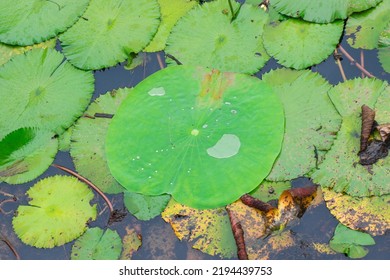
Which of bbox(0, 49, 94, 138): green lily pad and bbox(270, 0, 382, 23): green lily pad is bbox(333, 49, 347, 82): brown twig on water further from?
bbox(0, 49, 94, 138): green lily pad

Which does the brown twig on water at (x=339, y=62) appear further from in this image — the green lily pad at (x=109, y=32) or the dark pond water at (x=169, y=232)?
the green lily pad at (x=109, y=32)

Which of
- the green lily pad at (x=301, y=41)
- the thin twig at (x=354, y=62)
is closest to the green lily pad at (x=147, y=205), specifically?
the green lily pad at (x=301, y=41)

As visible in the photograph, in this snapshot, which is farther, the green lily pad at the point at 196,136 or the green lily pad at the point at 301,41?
the green lily pad at the point at 301,41

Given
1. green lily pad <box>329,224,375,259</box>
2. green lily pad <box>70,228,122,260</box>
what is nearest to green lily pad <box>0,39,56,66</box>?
green lily pad <box>70,228,122,260</box>

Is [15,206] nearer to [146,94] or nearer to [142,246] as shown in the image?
[142,246]

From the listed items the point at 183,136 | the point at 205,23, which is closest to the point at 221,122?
the point at 183,136

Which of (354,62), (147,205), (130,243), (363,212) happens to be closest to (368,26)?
(354,62)
